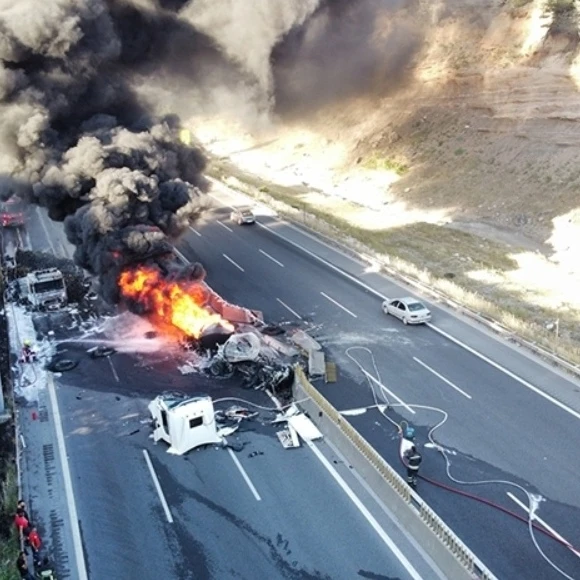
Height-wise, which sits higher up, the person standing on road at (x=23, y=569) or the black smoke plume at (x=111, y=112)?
the black smoke plume at (x=111, y=112)

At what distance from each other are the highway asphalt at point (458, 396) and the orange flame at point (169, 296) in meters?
3.79

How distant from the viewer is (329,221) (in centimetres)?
4209

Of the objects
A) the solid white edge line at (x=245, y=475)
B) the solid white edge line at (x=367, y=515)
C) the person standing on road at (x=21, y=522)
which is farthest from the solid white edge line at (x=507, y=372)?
the person standing on road at (x=21, y=522)

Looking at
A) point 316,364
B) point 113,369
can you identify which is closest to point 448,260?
point 316,364

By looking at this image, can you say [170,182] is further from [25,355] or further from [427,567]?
[427,567]

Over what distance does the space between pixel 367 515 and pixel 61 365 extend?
1262 cm

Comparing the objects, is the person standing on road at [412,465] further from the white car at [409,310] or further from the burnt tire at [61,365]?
the burnt tire at [61,365]

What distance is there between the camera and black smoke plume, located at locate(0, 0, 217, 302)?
2322cm

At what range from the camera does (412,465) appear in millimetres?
15445

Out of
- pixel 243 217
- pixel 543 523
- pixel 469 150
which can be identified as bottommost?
pixel 543 523

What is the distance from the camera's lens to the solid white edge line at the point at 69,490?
13430 millimetres

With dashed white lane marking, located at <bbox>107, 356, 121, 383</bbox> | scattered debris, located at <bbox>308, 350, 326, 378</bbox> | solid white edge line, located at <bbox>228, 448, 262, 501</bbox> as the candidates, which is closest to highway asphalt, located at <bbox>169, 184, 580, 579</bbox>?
scattered debris, located at <bbox>308, 350, 326, 378</bbox>

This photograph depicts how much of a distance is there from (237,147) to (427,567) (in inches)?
2565

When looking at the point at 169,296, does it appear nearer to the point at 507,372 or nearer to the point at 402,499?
the point at 507,372
